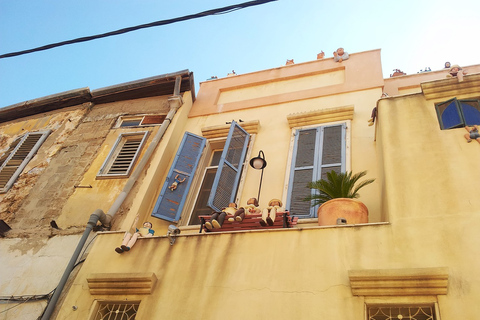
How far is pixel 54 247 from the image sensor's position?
7520mm

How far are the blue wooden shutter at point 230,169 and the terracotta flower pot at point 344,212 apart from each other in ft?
6.65

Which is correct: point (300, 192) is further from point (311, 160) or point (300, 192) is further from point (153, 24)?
point (153, 24)

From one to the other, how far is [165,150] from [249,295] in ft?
14.5

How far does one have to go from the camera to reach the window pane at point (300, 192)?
700cm

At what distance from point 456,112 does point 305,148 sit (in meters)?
2.76

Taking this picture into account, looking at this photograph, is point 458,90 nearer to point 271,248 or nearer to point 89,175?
point 271,248

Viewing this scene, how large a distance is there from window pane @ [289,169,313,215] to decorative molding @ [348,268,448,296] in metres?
2.28

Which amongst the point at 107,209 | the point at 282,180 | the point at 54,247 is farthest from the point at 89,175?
the point at 282,180

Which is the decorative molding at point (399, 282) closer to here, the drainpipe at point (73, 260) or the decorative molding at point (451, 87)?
the decorative molding at point (451, 87)

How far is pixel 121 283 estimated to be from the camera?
5.79m

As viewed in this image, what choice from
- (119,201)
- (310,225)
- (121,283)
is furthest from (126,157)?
(310,225)

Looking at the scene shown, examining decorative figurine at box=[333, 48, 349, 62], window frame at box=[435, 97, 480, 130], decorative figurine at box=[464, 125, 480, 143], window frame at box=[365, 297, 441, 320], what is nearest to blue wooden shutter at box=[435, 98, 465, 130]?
window frame at box=[435, 97, 480, 130]

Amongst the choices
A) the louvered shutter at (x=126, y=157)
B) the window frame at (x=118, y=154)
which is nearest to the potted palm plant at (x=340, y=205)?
the window frame at (x=118, y=154)

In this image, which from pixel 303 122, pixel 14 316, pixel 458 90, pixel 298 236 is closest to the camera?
pixel 298 236
